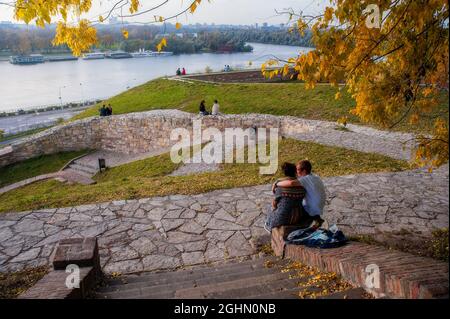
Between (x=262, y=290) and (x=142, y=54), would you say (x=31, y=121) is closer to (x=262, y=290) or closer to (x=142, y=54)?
(x=262, y=290)

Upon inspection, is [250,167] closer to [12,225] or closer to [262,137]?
[262,137]

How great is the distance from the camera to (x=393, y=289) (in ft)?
9.62

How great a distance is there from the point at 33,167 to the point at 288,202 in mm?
16618

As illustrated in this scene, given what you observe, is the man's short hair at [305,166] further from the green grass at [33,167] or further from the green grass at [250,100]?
the green grass at [33,167]

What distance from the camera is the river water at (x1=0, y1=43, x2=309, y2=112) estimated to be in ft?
228

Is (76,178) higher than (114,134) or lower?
lower

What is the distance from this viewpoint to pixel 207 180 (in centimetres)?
865

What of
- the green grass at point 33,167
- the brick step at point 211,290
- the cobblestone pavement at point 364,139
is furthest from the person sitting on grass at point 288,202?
the green grass at point 33,167

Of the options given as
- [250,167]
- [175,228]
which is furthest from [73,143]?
[175,228]

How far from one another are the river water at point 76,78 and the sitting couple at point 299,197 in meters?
48.5

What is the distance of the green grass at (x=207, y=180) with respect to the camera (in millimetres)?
7500

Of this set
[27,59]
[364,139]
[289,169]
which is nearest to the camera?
[289,169]

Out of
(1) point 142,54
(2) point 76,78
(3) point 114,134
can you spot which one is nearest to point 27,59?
(2) point 76,78

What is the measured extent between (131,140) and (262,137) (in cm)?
888
